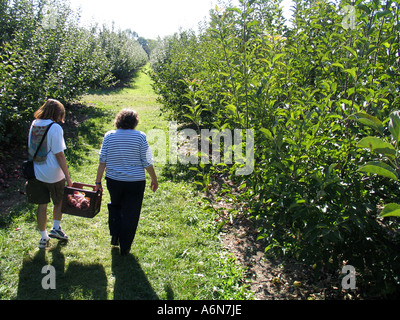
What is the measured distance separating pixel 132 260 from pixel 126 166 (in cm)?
108

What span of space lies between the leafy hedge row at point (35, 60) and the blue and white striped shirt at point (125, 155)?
274cm

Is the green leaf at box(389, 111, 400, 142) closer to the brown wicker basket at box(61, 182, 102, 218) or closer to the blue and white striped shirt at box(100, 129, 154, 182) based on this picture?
the blue and white striped shirt at box(100, 129, 154, 182)

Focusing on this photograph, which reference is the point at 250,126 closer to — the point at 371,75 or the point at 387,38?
the point at 371,75

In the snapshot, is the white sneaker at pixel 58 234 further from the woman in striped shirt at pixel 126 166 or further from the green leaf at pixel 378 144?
the green leaf at pixel 378 144

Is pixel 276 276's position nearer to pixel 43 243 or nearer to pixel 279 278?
pixel 279 278

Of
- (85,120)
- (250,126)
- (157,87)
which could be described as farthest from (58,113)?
(85,120)

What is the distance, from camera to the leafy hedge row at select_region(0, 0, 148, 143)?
20.2ft

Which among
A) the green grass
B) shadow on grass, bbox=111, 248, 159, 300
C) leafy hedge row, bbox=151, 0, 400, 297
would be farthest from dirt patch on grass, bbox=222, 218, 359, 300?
shadow on grass, bbox=111, 248, 159, 300

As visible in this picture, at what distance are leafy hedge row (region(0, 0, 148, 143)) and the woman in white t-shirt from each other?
2.05m

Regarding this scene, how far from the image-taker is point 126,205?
3.61 meters

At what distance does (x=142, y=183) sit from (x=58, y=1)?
40.8ft

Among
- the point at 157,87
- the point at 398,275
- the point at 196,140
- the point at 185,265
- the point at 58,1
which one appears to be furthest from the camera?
the point at 58,1

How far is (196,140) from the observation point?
27.9ft

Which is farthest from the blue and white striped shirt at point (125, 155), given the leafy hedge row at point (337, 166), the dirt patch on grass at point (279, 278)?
the dirt patch on grass at point (279, 278)
